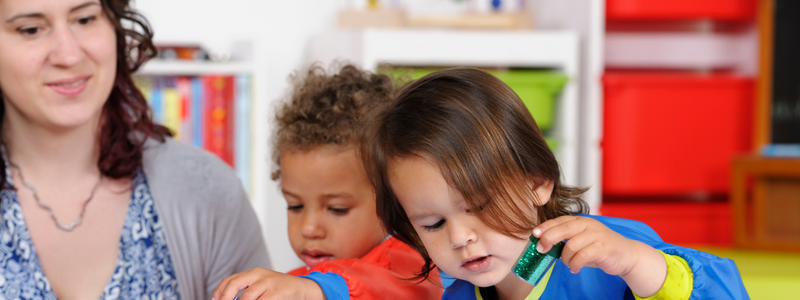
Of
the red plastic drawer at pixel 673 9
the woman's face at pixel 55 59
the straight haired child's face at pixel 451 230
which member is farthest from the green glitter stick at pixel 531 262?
the red plastic drawer at pixel 673 9

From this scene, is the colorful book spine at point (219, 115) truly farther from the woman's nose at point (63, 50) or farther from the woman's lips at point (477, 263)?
the woman's lips at point (477, 263)

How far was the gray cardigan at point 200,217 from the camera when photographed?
1.09 metres

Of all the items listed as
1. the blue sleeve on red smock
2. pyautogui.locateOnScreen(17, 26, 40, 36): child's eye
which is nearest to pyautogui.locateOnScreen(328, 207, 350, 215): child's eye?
the blue sleeve on red smock

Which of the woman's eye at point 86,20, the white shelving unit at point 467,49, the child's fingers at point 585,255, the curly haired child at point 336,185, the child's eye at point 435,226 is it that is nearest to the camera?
the child's fingers at point 585,255

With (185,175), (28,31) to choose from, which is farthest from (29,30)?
(185,175)

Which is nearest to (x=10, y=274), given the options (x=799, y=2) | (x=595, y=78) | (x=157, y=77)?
(x=157, y=77)

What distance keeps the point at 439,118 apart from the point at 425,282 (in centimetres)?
28

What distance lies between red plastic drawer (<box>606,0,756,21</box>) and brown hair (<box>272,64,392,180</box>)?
1.51 m

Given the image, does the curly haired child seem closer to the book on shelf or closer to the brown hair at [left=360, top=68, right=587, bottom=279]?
the brown hair at [left=360, top=68, right=587, bottom=279]

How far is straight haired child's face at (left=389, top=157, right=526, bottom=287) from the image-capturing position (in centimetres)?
71

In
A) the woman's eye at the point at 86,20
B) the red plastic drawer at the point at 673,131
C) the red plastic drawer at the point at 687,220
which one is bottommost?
the red plastic drawer at the point at 687,220

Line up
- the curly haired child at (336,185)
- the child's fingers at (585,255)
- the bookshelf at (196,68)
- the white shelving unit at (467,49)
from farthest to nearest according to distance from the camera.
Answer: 1. the white shelving unit at (467,49)
2. the bookshelf at (196,68)
3. the curly haired child at (336,185)
4. the child's fingers at (585,255)

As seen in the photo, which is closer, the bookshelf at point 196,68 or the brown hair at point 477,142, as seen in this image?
the brown hair at point 477,142

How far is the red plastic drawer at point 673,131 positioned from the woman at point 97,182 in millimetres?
1505
